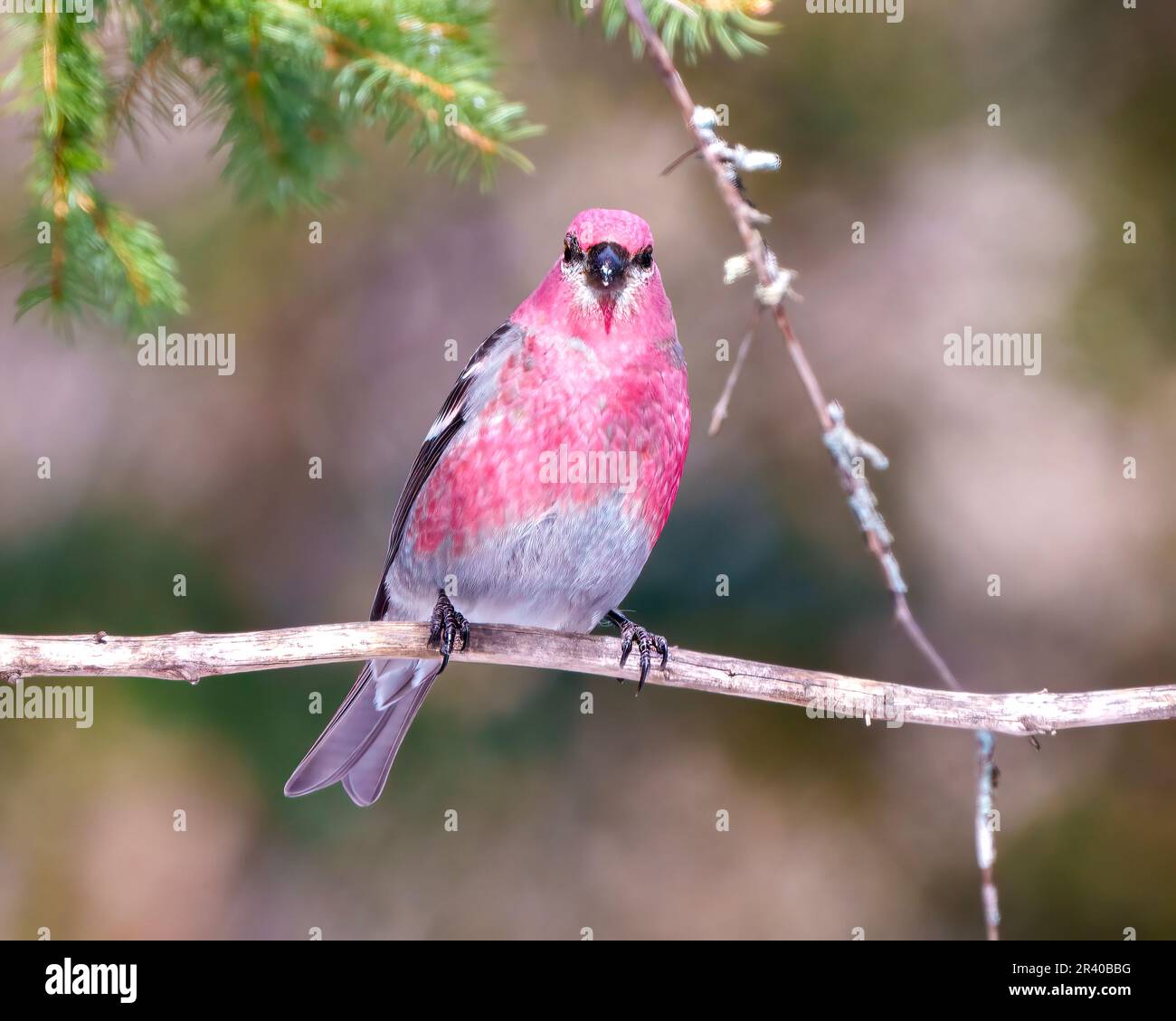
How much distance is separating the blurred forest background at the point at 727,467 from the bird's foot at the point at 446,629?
2.94ft

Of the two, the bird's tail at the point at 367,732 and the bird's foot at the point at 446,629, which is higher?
the bird's foot at the point at 446,629

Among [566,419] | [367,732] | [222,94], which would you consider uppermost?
[222,94]

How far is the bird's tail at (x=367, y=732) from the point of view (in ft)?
10.2

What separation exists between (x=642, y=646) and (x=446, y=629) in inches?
19.4

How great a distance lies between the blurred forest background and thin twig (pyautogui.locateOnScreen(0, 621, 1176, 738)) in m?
1.02

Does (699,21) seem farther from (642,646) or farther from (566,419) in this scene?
(642,646)

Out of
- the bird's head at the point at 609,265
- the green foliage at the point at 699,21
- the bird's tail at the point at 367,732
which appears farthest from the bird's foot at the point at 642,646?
the green foliage at the point at 699,21

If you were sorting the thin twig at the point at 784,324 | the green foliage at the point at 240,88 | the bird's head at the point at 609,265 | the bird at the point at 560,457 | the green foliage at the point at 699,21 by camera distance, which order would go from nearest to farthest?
the thin twig at the point at 784,324, the green foliage at the point at 699,21, the green foliage at the point at 240,88, the bird's head at the point at 609,265, the bird at the point at 560,457

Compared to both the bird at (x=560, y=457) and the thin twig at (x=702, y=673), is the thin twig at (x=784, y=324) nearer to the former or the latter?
the bird at (x=560, y=457)

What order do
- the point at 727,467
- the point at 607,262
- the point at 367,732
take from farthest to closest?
the point at 727,467
the point at 367,732
the point at 607,262

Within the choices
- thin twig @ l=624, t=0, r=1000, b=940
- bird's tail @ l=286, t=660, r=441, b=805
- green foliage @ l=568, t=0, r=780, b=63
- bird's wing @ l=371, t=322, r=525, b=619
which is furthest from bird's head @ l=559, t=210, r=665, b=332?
bird's tail @ l=286, t=660, r=441, b=805

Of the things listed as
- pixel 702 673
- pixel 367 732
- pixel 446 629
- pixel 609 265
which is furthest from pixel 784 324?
pixel 367 732

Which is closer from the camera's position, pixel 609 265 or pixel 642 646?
pixel 609 265

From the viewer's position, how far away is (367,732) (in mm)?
3164
